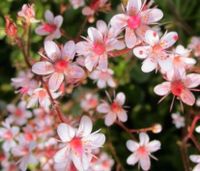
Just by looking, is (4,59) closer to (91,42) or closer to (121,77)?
(121,77)

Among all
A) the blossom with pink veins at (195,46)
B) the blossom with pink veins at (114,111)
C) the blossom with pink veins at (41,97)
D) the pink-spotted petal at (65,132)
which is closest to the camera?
the pink-spotted petal at (65,132)

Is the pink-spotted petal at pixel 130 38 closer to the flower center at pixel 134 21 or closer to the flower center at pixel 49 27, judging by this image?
the flower center at pixel 134 21

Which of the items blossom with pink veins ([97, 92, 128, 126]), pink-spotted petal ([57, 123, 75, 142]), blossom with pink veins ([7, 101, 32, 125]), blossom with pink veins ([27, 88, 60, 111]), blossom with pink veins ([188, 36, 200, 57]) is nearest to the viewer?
pink-spotted petal ([57, 123, 75, 142])

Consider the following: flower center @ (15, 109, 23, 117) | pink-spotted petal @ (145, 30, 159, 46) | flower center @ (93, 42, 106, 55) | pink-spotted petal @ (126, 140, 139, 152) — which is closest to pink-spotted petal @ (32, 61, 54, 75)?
flower center @ (93, 42, 106, 55)

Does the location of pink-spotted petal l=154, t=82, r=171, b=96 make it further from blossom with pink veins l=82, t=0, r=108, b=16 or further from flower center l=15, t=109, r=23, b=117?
flower center l=15, t=109, r=23, b=117

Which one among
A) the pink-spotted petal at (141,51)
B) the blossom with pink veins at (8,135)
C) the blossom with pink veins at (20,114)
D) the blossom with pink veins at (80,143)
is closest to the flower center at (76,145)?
the blossom with pink veins at (80,143)

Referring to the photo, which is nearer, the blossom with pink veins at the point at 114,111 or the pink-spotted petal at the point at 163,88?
the pink-spotted petal at the point at 163,88

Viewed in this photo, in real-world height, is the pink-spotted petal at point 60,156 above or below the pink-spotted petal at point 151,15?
below

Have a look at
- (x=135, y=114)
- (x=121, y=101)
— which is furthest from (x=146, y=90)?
(x=121, y=101)
